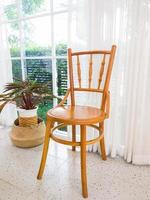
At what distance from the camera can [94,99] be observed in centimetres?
154

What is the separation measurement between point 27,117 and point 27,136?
179 mm

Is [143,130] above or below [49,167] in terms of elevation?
above

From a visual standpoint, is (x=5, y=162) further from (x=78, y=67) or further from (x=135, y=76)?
(x=135, y=76)

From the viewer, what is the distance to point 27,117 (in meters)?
1.71

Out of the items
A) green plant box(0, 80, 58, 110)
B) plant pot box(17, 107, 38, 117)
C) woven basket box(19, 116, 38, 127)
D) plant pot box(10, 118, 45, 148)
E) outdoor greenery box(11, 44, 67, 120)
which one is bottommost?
plant pot box(10, 118, 45, 148)

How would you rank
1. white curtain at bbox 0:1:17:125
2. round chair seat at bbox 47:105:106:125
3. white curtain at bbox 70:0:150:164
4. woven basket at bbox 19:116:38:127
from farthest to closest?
1. white curtain at bbox 0:1:17:125
2. woven basket at bbox 19:116:38:127
3. white curtain at bbox 70:0:150:164
4. round chair seat at bbox 47:105:106:125

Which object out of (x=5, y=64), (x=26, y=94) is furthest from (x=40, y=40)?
(x=26, y=94)

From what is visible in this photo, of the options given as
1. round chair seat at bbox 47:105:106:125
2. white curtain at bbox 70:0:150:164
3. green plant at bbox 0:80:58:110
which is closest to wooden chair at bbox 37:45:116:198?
round chair seat at bbox 47:105:106:125

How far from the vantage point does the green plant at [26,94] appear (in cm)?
161

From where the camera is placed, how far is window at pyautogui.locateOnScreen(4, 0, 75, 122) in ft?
6.01

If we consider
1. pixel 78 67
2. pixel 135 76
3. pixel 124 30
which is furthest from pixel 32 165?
pixel 124 30

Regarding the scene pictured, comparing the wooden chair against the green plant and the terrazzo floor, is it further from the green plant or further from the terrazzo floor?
the green plant

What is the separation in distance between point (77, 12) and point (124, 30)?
41cm

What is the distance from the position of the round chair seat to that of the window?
674mm
